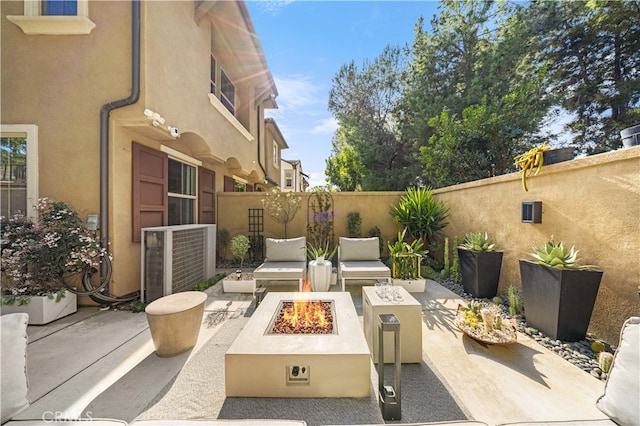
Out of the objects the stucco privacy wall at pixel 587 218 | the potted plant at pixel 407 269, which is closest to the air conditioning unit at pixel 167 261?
the potted plant at pixel 407 269

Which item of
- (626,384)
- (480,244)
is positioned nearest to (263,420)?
(626,384)

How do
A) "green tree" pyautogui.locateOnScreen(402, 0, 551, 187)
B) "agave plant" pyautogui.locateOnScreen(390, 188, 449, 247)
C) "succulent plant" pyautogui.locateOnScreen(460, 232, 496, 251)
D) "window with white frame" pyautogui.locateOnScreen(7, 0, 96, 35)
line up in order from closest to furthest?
"window with white frame" pyautogui.locateOnScreen(7, 0, 96, 35)
"succulent plant" pyautogui.locateOnScreen(460, 232, 496, 251)
"agave plant" pyautogui.locateOnScreen(390, 188, 449, 247)
"green tree" pyautogui.locateOnScreen(402, 0, 551, 187)

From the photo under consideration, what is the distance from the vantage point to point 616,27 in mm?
8836

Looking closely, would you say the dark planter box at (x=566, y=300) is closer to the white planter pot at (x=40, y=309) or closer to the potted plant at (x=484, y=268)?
the potted plant at (x=484, y=268)

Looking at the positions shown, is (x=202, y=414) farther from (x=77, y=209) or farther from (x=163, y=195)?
(x=163, y=195)

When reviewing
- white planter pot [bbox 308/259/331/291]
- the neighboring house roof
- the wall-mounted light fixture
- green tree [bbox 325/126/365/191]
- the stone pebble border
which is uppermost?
the neighboring house roof

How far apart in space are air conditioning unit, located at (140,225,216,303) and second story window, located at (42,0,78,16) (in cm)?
381

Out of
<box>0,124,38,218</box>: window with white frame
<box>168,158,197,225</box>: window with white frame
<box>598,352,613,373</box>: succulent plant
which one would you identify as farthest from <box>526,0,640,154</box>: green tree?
<box>0,124,38,218</box>: window with white frame

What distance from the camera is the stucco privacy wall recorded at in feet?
8.59

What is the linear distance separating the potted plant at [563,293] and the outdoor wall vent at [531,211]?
2.14 feet

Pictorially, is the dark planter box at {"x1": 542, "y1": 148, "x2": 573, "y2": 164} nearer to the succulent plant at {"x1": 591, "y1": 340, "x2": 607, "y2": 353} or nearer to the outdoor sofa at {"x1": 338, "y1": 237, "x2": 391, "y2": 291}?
the succulent plant at {"x1": 591, "y1": 340, "x2": 607, "y2": 353}

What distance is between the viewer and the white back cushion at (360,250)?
214 inches

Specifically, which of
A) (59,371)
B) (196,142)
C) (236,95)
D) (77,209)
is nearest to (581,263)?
(59,371)

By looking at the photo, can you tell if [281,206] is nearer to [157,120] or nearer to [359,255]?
[359,255]
